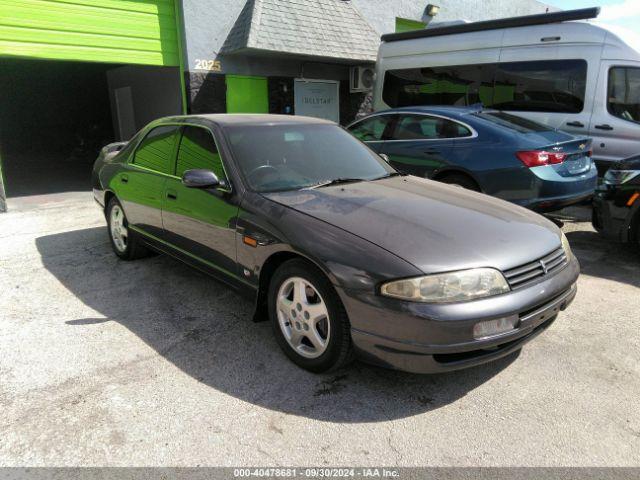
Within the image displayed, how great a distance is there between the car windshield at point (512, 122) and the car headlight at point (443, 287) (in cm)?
393

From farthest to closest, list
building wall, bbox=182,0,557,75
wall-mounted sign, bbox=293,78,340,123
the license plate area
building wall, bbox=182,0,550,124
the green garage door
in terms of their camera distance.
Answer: wall-mounted sign, bbox=293,78,340,123
building wall, bbox=182,0,550,124
building wall, bbox=182,0,557,75
the green garage door
the license plate area

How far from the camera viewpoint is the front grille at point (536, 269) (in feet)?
8.92

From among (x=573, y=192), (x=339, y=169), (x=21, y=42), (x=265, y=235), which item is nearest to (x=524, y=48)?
(x=573, y=192)

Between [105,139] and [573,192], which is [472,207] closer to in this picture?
[573,192]

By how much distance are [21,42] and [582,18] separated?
30.4 feet

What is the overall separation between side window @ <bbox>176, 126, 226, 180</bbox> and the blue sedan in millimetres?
3283

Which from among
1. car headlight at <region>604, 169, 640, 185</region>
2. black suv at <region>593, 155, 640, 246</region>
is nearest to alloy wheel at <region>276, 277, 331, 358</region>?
black suv at <region>593, 155, 640, 246</region>

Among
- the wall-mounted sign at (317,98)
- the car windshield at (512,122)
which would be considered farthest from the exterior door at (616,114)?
the wall-mounted sign at (317,98)

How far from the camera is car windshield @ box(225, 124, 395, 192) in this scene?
361 centimetres

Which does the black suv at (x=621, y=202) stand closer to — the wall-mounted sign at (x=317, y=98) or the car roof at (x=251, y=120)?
the car roof at (x=251, y=120)

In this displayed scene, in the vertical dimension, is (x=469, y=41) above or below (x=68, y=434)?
above

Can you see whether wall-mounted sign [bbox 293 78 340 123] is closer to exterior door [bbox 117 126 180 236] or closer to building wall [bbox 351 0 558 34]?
building wall [bbox 351 0 558 34]

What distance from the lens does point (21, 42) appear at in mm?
8336

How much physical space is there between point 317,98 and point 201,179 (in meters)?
10.1
